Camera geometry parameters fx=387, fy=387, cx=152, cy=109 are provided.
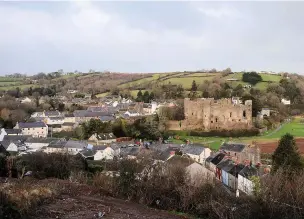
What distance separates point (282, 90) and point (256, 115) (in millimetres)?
15840

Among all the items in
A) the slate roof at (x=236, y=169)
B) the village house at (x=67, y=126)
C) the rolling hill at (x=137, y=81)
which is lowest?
the village house at (x=67, y=126)

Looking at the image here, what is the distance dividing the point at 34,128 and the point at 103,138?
11298mm

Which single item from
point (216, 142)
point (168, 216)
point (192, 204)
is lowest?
point (216, 142)

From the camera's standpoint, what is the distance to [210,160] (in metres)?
25.5

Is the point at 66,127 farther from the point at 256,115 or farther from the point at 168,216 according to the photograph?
the point at 168,216

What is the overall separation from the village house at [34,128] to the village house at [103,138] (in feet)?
28.3

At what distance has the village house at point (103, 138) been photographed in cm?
3722

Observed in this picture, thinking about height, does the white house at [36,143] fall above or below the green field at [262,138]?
above

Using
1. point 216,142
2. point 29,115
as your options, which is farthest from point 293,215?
point 29,115

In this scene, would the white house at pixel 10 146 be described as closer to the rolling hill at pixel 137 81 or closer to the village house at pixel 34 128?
the village house at pixel 34 128

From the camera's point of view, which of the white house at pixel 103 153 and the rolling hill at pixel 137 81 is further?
the rolling hill at pixel 137 81

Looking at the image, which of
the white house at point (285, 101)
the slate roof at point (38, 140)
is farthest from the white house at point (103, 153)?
the white house at point (285, 101)

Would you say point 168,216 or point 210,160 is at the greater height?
point 168,216

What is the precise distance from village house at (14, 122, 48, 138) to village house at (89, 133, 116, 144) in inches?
339
